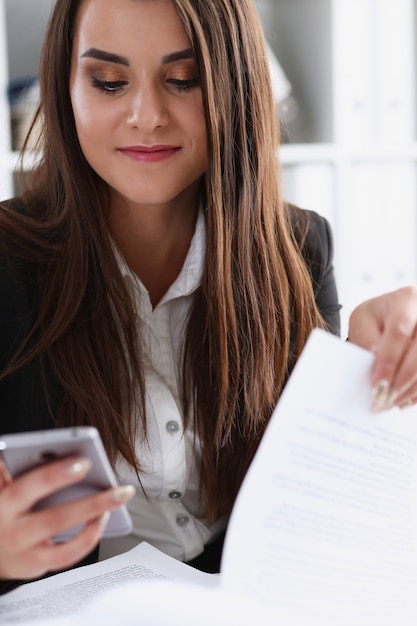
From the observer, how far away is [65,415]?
901 mm

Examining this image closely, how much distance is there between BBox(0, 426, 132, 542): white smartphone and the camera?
53 centimetres

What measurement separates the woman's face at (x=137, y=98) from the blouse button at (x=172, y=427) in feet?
0.81

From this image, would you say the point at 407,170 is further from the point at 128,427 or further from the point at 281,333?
the point at 128,427

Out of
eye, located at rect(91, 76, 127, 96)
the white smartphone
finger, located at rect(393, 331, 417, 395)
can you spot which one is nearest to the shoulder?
eye, located at rect(91, 76, 127, 96)

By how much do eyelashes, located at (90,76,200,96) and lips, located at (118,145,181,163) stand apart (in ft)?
0.20

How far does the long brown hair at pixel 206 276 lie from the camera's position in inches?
35.6

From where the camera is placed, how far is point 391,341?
0.69 meters

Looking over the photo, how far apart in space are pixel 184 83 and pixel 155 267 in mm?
249

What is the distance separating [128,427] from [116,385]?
0.05 m

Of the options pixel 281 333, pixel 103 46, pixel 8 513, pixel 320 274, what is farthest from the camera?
pixel 320 274

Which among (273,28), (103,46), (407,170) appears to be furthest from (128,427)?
(273,28)

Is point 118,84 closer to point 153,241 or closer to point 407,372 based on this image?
point 153,241

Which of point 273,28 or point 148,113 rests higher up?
point 273,28

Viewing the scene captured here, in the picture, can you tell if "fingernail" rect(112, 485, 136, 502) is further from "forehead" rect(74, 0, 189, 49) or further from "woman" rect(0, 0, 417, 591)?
"forehead" rect(74, 0, 189, 49)
